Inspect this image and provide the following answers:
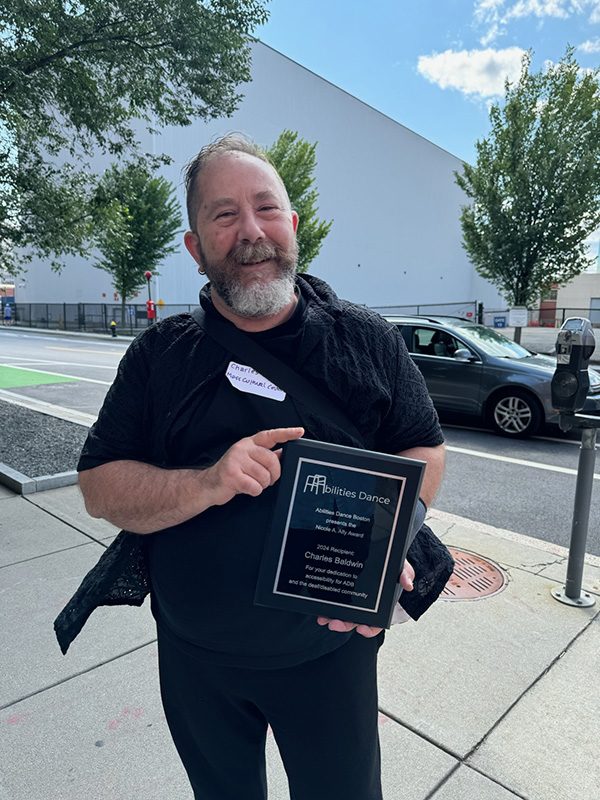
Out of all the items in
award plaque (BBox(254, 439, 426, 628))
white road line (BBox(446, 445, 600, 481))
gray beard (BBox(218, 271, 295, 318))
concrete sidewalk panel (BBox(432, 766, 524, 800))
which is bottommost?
concrete sidewalk panel (BBox(432, 766, 524, 800))

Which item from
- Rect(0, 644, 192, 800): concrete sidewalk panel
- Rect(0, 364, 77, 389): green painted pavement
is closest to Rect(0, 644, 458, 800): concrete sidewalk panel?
Rect(0, 644, 192, 800): concrete sidewalk panel

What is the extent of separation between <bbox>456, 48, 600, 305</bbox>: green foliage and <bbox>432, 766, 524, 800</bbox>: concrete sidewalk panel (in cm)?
1561

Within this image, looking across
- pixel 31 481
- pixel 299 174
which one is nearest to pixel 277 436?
pixel 31 481

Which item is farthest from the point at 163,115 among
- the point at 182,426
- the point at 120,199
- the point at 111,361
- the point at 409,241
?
the point at 409,241

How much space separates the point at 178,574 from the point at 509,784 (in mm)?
1554

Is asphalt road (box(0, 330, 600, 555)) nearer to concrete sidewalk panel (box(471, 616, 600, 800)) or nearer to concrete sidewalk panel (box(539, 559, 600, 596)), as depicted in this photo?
concrete sidewalk panel (box(539, 559, 600, 596))

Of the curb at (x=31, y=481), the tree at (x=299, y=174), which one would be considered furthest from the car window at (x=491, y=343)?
the tree at (x=299, y=174)

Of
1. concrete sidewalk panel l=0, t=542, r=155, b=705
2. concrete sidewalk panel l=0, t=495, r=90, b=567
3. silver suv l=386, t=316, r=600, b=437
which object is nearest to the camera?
concrete sidewalk panel l=0, t=542, r=155, b=705

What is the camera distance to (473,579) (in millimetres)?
3508

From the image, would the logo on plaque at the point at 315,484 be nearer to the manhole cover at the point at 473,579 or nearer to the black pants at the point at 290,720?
the black pants at the point at 290,720

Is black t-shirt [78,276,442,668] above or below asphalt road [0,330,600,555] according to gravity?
above

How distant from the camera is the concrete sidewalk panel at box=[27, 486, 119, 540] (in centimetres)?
414

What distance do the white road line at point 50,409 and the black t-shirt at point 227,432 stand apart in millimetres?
6690

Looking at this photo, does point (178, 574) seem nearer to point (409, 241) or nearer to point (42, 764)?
point (42, 764)
